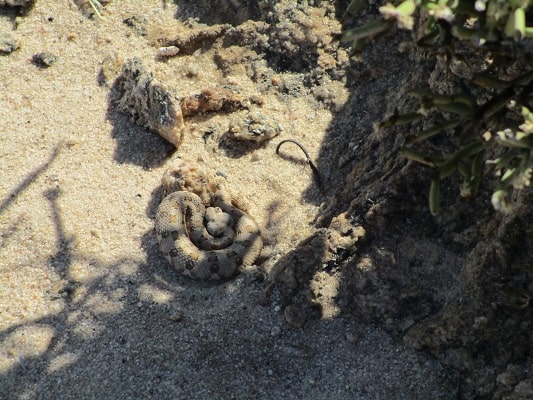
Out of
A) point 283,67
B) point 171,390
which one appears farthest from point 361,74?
point 171,390

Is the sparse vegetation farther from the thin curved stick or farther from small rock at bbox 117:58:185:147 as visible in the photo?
small rock at bbox 117:58:185:147

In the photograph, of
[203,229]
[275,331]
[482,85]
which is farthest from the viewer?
[203,229]

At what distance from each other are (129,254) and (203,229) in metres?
0.73

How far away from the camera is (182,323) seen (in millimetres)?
3680

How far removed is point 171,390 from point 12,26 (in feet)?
13.5

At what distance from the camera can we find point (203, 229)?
4.89m

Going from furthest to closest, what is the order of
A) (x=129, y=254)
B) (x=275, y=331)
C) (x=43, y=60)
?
(x=43, y=60) → (x=129, y=254) → (x=275, y=331)

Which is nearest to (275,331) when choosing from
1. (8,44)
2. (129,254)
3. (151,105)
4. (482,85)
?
(129,254)

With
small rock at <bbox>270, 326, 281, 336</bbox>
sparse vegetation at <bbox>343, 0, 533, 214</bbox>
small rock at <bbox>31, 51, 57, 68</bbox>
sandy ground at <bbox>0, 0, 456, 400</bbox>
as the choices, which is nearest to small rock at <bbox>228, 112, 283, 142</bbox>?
sandy ground at <bbox>0, 0, 456, 400</bbox>

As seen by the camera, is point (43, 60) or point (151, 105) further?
point (43, 60)

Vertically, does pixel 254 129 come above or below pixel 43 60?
above

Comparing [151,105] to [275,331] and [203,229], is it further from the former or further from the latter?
[275,331]

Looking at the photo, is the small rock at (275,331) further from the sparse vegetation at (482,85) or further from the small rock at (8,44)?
the small rock at (8,44)

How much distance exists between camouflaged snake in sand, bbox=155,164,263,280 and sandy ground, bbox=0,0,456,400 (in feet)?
0.34
